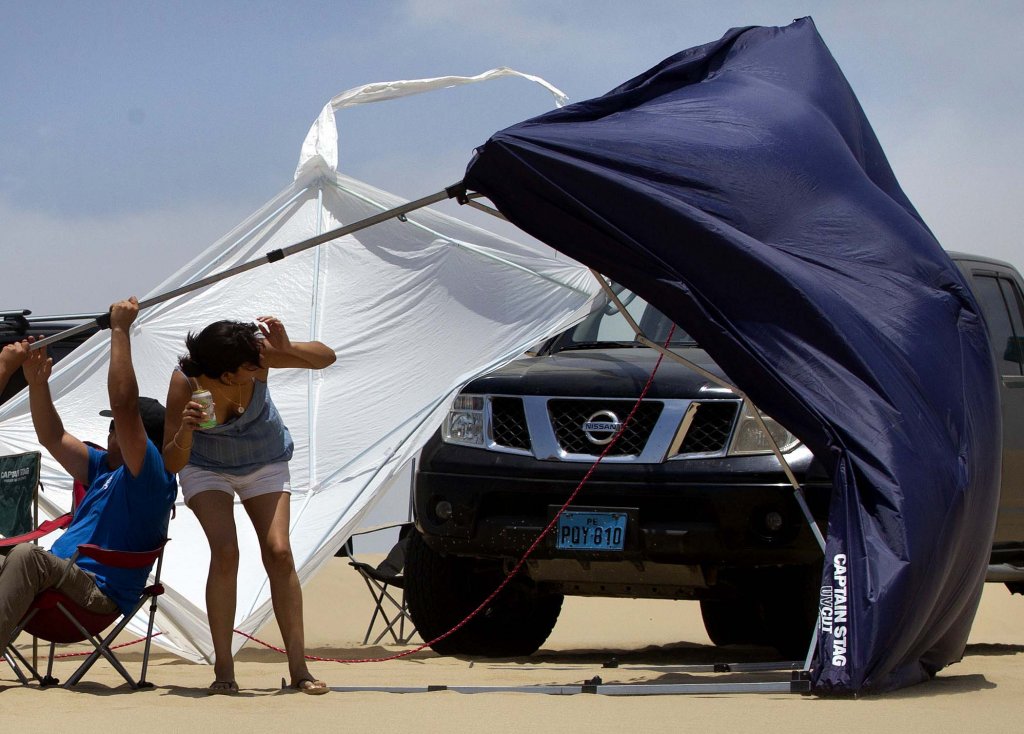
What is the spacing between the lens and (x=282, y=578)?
18.1 ft

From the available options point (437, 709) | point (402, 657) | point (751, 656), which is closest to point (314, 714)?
point (437, 709)

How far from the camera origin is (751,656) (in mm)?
7348

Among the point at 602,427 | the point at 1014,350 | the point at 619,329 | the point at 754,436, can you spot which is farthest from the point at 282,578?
the point at 1014,350

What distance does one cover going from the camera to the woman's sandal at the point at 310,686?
5285mm

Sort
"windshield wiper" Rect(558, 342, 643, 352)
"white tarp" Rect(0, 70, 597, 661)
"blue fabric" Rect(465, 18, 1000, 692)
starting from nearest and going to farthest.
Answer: "blue fabric" Rect(465, 18, 1000, 692)
"windshield wiper" Rect(558, 342, 643, 352)
"white tarp" Rect(0, 70, 597, 661)

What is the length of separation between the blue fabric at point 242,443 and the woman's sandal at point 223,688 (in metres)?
0.78

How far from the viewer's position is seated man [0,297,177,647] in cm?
534

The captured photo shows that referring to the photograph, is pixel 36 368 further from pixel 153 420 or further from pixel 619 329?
pixel 619 329

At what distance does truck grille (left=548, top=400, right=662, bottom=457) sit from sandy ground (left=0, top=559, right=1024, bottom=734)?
0.94 metres

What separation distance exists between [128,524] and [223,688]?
0.75 meters

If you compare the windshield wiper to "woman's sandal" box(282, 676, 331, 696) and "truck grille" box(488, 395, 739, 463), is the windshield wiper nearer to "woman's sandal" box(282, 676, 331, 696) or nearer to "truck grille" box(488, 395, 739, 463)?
"truck grille" box(488, 395, 739, 463)

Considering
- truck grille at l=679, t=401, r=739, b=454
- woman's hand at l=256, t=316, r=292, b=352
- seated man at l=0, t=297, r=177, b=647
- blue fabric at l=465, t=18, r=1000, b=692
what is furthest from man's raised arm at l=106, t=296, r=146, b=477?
truck grille at l=679, t=401, r=739, b=454

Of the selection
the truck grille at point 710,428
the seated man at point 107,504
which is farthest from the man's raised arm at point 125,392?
the truck grille at point 710,428

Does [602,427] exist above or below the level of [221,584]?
above
